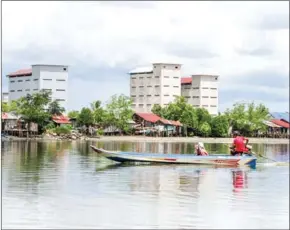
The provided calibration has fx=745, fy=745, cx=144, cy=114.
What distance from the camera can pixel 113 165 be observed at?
851 inches

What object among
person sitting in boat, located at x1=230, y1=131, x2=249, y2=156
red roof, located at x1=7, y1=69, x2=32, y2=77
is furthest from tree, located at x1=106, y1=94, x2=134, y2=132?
person sitting in boat, located at x1=230, y1=131, x2=249, y2=156

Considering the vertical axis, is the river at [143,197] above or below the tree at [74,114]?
below

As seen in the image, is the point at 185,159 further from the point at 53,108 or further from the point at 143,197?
the point at 53,108

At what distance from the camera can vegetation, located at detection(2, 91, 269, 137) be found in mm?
53375

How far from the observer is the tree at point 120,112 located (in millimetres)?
59062

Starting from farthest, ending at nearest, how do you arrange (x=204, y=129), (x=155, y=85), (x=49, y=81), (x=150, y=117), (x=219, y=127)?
(x=155, y=85), (x=49, y=81), (x=219, y=127), (x=204, y=129), (x=150, y=117)

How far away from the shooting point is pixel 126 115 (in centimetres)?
5922

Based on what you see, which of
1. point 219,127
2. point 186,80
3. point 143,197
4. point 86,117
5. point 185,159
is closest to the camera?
point 143,197

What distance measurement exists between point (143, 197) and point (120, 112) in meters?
46.3

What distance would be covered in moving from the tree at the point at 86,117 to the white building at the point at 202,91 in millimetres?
23068

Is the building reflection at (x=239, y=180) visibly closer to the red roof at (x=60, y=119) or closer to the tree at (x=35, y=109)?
the tree at (x=35, y=109)

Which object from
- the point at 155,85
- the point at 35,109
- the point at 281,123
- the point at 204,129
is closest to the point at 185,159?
the point at 35,109

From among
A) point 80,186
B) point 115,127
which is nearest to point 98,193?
point 80,186

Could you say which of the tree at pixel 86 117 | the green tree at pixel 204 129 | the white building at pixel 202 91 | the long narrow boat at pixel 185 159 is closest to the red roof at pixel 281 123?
the white building at pixel 202 91
